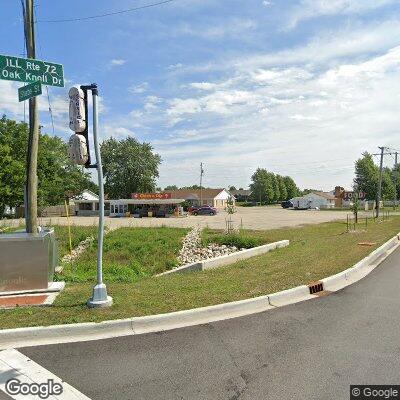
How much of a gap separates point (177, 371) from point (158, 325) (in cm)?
161

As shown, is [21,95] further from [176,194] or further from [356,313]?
[176,194]

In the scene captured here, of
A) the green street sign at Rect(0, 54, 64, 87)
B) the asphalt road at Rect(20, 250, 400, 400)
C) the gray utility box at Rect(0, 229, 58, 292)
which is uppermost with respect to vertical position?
the green street sign at Rect(0, 54, 64, 87)

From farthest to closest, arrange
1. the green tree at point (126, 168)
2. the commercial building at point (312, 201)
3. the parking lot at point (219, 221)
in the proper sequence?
the commercial building at point (312, 201) < the green tree at point (126, 168) < the parking lot at point (219, 221)

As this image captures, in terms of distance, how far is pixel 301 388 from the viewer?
13.9 ft

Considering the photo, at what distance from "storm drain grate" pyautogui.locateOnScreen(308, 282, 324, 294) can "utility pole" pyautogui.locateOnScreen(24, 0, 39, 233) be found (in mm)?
7283

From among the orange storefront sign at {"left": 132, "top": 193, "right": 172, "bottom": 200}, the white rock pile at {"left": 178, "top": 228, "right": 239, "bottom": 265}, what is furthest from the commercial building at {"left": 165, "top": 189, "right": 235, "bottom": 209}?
the white rock pile at {"left": 178, "top": 228, "right": 239, "bottom": 265}

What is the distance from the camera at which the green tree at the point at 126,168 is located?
246 ft

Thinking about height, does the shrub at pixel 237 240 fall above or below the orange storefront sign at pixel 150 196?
below

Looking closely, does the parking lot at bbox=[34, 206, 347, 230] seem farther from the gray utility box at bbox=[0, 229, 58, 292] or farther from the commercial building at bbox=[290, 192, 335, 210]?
the commercial building at bbox=[290, 192, 335, 210]

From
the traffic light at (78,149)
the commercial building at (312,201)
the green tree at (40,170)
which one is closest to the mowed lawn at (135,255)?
the green tree at (40,170)

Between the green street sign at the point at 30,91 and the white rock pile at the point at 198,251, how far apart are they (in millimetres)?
15208

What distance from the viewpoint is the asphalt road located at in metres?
4.24

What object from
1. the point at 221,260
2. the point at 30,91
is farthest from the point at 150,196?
the point at 30,91

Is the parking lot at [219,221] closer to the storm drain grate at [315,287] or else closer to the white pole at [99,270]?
the storm drain grate at [315,287]
